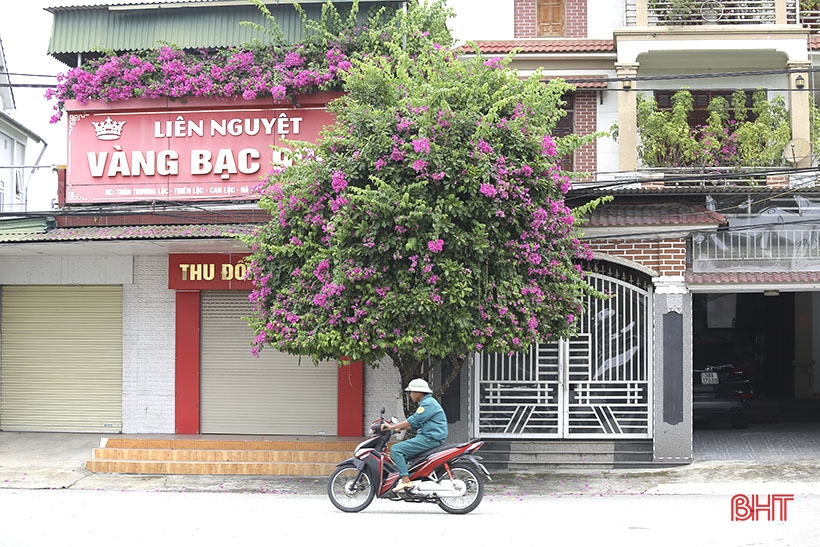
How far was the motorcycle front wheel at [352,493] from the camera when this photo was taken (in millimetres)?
10180

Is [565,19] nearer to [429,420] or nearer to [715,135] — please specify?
[715,135]

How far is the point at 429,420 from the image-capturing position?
10148 mm

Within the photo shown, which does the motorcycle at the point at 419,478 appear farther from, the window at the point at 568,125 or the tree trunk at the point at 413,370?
the window at the point at 568,125

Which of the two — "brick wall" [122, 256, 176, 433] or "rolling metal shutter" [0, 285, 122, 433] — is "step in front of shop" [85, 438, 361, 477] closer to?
"brick wall" [122, 256, 176, 433]

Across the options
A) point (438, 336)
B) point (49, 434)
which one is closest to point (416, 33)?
point (438, 336)

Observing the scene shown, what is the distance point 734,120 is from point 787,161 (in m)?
1.24

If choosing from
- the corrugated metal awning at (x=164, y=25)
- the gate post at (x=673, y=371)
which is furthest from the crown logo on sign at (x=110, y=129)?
the gate post at (x=673, y=371)

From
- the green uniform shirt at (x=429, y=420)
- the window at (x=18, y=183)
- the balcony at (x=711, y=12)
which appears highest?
the balcony at (x=711, y=12)

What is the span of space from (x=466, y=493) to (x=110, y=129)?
9214mm

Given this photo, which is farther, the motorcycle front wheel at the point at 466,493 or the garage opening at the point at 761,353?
the garage opening at the point at 761,353

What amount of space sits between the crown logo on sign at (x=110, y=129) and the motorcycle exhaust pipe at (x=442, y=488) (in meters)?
8.80

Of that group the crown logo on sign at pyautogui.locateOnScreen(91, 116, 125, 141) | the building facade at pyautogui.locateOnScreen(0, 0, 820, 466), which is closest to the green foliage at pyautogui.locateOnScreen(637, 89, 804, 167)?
the building facade at pyautogui.locateOnScreen(0, 0, 820, 466)

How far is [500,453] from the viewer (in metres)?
14.0

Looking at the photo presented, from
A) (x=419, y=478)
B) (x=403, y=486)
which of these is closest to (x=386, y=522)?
(x=403, y=486)
